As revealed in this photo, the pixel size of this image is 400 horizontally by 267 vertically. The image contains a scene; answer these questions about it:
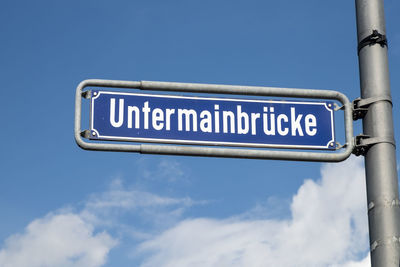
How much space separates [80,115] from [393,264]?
2.44m

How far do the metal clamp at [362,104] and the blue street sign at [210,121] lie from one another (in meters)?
0.19

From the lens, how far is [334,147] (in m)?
5.04

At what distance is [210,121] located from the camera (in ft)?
16.5

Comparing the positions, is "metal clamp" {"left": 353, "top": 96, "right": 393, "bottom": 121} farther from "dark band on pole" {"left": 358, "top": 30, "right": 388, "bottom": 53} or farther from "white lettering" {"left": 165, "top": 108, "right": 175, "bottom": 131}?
"white lettering" {"left": 165, "top": 108, "right": 175, "bottom": 131}

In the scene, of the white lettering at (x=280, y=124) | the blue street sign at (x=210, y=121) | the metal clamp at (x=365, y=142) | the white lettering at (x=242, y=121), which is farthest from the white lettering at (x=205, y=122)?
the metal clamp at (x=365, y=142)

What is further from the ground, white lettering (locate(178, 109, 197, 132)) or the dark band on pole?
the dark band on pole

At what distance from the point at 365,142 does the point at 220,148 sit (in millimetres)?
1055

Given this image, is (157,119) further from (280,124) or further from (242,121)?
(280,124)

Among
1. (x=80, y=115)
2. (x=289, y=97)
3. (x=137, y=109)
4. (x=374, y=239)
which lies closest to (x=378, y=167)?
(x=374, y=239)

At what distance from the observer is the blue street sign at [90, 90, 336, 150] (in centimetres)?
493

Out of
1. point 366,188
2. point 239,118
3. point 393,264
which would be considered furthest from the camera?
point 239,118

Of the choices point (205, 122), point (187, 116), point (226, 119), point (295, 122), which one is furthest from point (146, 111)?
point (295, 122)

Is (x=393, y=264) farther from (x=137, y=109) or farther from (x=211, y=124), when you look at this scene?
(x=137, y=109)

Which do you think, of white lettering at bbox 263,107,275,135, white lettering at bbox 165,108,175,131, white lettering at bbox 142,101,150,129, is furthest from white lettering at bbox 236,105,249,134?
white lettering at bbox 142,101,150,129
